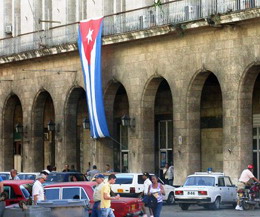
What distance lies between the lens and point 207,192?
40.3 meters

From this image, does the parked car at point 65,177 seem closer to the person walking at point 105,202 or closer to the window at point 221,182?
the window at point 221,182

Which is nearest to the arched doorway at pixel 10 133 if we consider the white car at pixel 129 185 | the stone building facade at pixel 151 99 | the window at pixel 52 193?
the stone building facade at pixel 151 99

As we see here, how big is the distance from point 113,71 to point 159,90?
3531 mm

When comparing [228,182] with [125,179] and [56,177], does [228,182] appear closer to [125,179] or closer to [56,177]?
[125,179]

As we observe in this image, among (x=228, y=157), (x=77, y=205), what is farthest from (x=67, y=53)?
(x=77, y=205)

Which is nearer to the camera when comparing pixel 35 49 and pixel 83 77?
pixel 83 77

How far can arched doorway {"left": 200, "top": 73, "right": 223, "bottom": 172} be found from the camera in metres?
50.8

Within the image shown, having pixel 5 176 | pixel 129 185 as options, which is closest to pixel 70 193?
pixel 129 185

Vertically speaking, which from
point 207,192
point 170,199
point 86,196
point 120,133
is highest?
point 120,133

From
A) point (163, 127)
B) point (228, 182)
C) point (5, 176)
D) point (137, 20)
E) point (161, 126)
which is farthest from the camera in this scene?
point (161, 126)

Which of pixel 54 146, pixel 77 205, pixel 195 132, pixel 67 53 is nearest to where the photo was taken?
pixel 77 205

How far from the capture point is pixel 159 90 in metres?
54.9

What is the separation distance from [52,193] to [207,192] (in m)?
10.7

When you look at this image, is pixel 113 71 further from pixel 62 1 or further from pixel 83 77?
pixel 62 1
